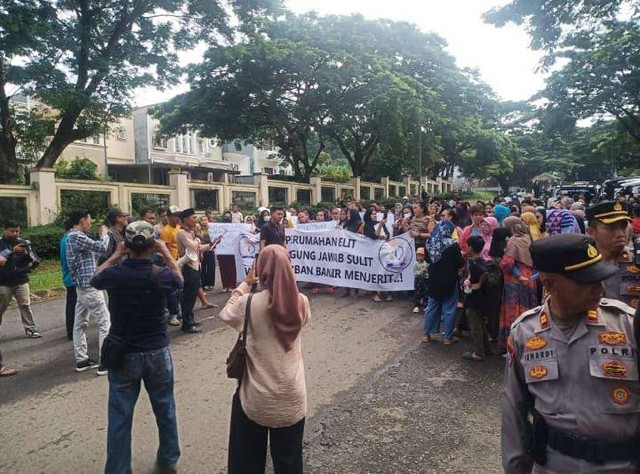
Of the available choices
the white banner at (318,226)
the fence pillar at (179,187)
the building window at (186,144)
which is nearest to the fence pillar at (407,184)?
the building window at (186,144)

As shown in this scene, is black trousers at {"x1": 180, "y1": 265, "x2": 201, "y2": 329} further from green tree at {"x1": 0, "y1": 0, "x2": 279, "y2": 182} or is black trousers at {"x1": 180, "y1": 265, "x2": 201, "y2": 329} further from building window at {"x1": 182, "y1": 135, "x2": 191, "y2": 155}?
building window at {"x1": 182, "y1": 135, "x2": 191, "y2": 155}

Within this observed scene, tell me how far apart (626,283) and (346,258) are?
557 centimetres

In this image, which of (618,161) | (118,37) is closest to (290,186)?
(118,37)

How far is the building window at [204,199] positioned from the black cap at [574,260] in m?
19.4

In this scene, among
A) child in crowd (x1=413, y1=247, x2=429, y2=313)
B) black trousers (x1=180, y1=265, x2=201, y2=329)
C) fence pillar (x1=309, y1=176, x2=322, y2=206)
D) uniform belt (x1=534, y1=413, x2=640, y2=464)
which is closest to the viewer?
uniform belt (x1=534, y1=413, x2=640, y2=464)

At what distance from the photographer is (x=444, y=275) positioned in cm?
582

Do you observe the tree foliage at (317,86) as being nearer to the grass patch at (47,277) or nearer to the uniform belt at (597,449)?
the grass patch at (47,277)

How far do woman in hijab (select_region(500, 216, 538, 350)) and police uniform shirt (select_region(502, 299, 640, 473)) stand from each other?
3.51 meters

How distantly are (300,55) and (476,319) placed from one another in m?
19.8

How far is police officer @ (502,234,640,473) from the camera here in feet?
5.40

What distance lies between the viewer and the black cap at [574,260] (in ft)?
5.68

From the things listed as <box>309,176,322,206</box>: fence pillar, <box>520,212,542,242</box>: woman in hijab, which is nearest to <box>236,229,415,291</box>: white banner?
<box>520,212,542,242</box>: woman in hijab

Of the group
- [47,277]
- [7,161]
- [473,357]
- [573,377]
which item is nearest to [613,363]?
[573,377]

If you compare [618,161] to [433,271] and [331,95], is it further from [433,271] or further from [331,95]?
[433,271]
